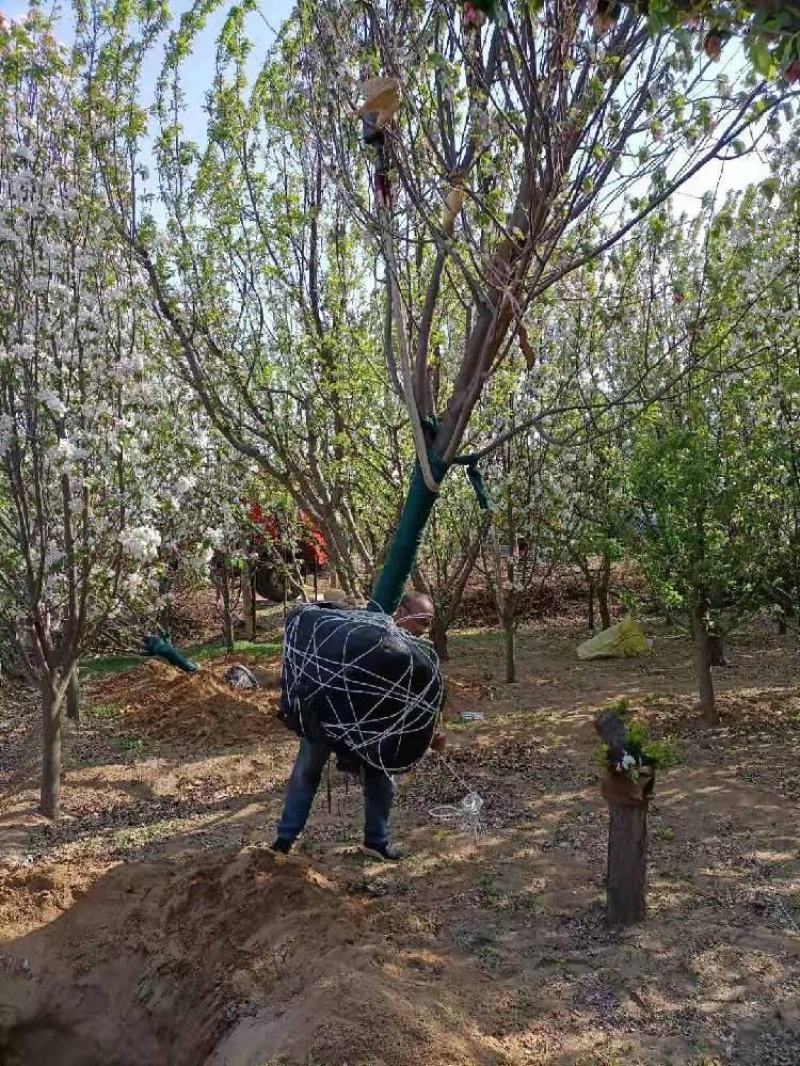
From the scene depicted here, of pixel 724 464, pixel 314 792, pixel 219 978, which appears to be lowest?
pixel 219 978

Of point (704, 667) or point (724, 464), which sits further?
point (704, 667)

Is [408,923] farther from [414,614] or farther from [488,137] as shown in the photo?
[488,137]

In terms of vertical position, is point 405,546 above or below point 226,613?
above

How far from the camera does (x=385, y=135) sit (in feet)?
14.7

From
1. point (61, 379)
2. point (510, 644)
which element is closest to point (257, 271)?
point (61, 379)

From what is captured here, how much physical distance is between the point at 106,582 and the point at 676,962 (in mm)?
4448

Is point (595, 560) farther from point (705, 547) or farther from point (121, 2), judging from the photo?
point (121, 2)

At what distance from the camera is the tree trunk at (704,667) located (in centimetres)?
838

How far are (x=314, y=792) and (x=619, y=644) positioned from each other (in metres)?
8.05

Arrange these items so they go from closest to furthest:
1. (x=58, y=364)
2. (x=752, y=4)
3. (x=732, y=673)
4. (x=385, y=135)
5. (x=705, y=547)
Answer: (x=752, y=4)
(x=385, y=135)
(x=58, y=364)
(x=705, y=547)
(x=732, y=673)

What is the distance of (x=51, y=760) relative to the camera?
6504 millimetres

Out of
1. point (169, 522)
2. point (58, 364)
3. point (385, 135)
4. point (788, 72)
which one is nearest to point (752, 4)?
point (788, 72)

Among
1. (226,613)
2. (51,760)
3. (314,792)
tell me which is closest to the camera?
(314,792)

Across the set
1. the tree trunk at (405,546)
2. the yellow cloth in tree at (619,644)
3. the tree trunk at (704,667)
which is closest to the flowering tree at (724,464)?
the tree trunk at (704,667)
